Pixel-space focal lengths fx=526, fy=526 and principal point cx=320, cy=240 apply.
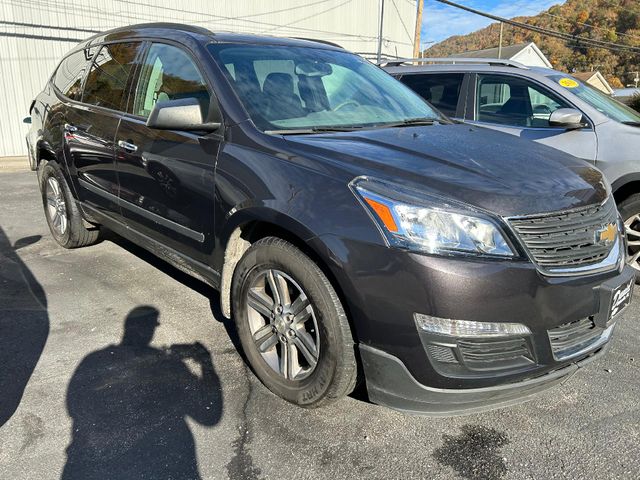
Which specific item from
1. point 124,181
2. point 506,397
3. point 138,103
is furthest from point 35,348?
point 506,397

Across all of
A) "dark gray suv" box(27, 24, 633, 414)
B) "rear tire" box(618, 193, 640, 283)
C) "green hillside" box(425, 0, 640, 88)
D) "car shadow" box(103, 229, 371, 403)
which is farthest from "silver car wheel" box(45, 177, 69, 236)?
"green hillside" box(425, 0, 640, 88)

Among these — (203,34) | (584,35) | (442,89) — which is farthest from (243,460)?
(584,35)

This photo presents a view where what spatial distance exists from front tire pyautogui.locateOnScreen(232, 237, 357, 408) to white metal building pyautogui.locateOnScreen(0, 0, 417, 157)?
1235 cm

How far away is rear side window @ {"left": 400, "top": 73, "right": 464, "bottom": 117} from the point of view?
5520 millimetres

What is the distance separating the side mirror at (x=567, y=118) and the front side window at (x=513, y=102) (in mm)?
298

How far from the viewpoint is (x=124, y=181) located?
3668mm

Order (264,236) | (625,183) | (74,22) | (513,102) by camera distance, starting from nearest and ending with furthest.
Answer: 1. (264,236)
2. (625,183)
3. (513,102)
4. (74,22)

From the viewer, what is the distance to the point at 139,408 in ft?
8.70

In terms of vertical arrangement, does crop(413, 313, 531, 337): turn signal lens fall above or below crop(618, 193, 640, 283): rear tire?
above

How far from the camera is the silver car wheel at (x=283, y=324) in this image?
2.51 metres

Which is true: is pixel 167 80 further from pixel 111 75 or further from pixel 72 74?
pixel 72 74

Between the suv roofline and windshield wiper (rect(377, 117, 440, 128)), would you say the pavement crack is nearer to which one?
windshield wiper (rect(377, 117, 440, 128))

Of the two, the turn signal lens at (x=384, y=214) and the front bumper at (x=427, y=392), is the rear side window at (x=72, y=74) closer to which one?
the turn signal lens at (x=384, y=214)

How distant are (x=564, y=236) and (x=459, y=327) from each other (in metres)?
0.64
